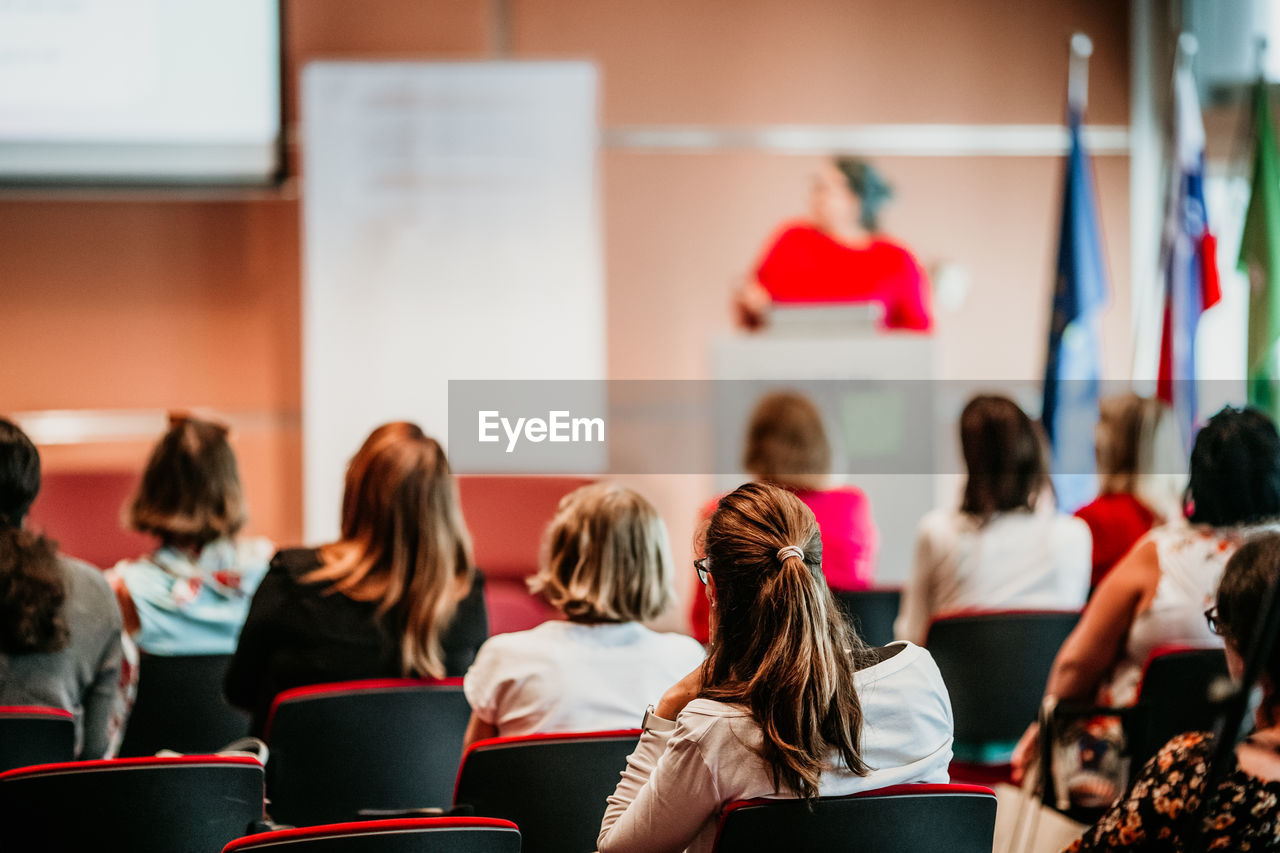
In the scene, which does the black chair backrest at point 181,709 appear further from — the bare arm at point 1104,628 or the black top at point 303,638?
the bare arm at point 1104,628

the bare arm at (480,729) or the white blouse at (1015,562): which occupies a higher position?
the white blouse at (1015,562)

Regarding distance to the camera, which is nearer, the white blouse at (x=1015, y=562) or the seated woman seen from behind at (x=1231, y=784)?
the seated woman seen from behind at (x=1231, y=784)

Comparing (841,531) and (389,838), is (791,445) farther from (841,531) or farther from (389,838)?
(389,838)

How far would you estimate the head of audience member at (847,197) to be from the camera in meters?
6.12

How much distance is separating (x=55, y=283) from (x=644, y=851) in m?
5.49

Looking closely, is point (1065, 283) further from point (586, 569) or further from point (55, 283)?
point (55, 283)

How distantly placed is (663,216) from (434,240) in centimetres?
127

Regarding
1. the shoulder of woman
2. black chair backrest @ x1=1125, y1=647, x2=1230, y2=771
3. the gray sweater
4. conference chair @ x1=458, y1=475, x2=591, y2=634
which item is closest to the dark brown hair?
black chair backrest @ x1=1125, y1=647, x2=1230, y2=771

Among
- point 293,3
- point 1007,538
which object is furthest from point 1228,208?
point 293,3

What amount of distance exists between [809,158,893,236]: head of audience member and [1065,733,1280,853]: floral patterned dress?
468 cm

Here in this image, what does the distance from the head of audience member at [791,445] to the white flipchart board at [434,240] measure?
2003 mm

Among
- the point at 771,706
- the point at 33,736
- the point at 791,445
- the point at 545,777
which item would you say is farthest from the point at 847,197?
the point at 771,706

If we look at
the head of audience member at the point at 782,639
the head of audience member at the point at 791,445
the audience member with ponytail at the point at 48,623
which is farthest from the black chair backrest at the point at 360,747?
the head of audience member at the point at 791,445

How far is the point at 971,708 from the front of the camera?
3.05 m
